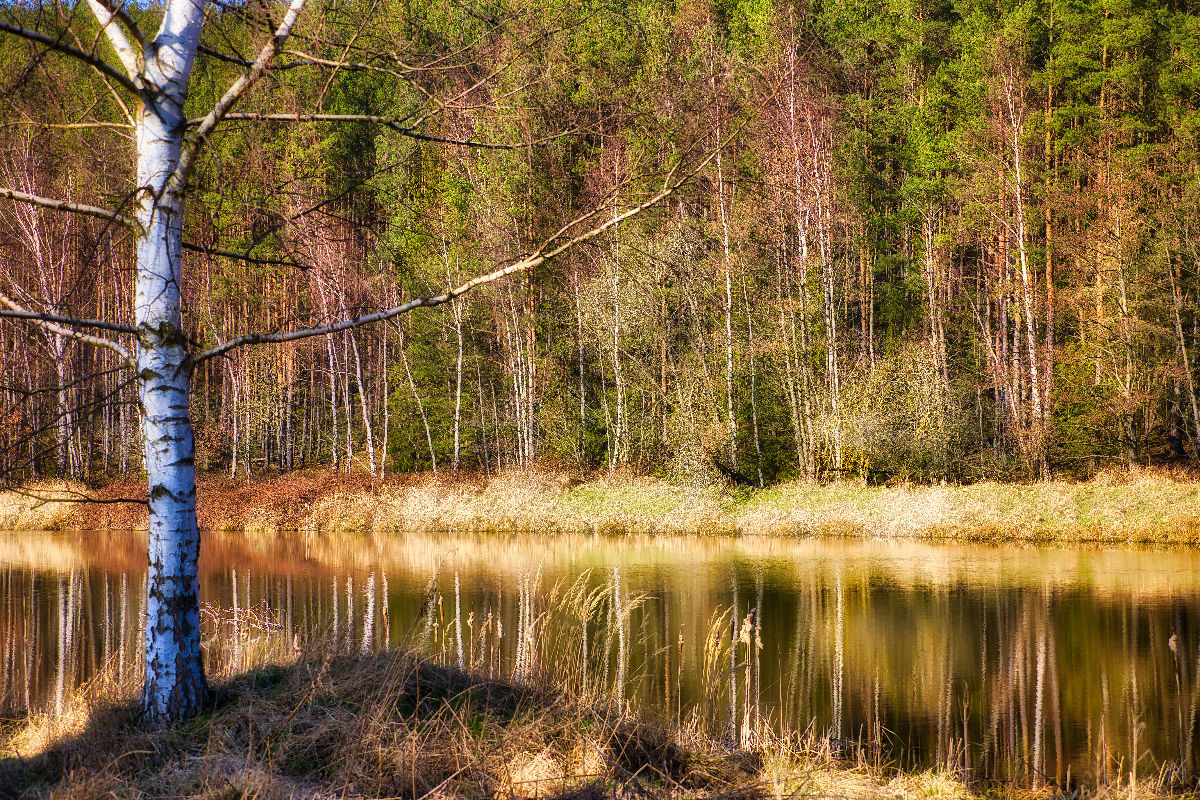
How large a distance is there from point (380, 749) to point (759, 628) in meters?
3.94

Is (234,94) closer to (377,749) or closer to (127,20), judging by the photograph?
(127,20)

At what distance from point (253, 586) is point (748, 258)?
18.3m

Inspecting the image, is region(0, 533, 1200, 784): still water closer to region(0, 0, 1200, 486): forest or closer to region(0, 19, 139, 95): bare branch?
region(0, 19, 139, 95): bare branch

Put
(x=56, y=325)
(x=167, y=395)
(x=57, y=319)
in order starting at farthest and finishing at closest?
(x=56, y=325) < (x=167, y=395) < (x=57, y=319)

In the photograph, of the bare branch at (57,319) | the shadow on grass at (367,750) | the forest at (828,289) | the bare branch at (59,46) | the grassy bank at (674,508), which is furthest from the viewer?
the forest at (828,289)

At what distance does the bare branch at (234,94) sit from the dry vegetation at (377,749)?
116 inches

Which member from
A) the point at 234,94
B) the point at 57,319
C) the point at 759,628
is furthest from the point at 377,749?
the point at 759,628

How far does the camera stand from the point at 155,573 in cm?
467

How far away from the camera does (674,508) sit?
2403cm

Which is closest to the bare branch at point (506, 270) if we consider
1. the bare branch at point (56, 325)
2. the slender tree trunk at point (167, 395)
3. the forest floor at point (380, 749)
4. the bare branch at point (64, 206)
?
the slender tree trunk at point (167, 395)

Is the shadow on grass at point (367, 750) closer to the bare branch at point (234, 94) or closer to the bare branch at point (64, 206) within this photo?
the bare branch at point (64, 206)

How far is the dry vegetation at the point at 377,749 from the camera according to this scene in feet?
13.6

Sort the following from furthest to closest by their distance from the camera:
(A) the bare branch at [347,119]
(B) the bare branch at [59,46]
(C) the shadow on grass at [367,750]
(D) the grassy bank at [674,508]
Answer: (D) the grassy bank at [674,508] → (A) the bare branch at [347,119] → (C) the shadow on grass at [367,750] → (B) the bare branch at [59,46]

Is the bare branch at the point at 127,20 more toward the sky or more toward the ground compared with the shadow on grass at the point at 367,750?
more toward the sky
